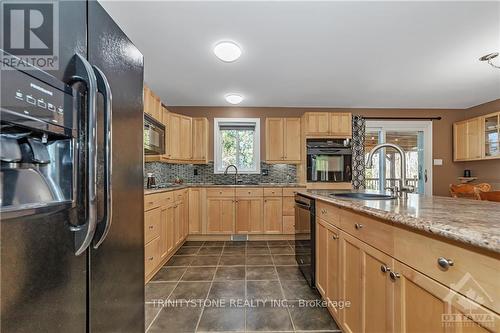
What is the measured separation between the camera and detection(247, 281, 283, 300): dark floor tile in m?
2.04

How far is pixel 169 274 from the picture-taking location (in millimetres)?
2521

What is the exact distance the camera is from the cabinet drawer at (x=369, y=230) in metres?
0.99

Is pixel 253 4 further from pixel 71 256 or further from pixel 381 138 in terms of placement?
pixel 381 138

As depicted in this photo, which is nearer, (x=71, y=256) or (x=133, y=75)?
(x=71, y=256)

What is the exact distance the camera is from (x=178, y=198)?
128 inches

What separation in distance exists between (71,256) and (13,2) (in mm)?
700

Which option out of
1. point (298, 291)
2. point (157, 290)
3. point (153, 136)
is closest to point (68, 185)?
point (157, 290)

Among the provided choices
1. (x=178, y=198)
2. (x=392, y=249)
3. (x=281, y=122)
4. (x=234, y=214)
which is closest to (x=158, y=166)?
(x=178, y=198)

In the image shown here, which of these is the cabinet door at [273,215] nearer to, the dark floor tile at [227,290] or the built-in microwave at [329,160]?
the built-in microwave at [329,160]

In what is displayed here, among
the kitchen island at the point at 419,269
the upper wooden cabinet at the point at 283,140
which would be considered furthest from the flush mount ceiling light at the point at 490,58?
the kitchen island at the point at 419,269

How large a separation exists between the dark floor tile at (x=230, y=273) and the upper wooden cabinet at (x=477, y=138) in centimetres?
470

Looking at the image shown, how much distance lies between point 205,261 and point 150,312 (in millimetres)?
1100

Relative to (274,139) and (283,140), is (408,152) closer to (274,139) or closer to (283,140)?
(283,140)

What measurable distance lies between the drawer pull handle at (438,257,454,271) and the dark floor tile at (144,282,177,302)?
210cm
